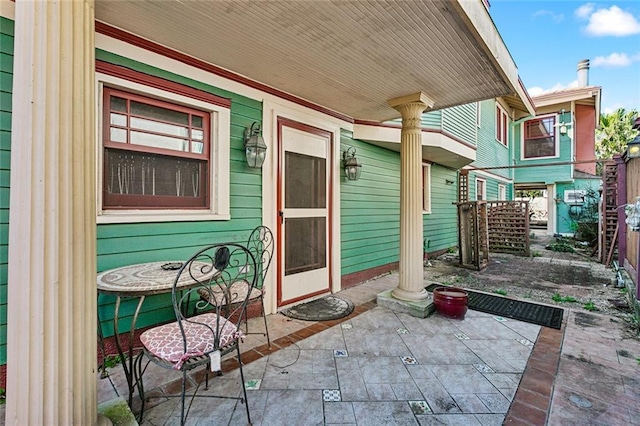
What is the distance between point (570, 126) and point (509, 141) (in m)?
1.81

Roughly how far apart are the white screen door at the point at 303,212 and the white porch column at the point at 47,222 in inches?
89.0

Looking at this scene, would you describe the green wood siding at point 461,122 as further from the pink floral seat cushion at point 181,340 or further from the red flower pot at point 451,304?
the pink floral seat cushion at point 181,340

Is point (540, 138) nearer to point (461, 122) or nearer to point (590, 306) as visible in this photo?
point (461, 122)

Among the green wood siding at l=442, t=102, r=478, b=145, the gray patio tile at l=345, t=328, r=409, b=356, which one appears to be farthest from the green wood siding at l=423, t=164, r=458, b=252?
the gray patio tile at l=345, t=328, r=409, b=356

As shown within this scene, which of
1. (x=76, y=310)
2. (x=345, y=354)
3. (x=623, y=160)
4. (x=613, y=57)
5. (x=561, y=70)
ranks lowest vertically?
(x=345, y=354)

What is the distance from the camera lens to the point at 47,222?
114 centimetres

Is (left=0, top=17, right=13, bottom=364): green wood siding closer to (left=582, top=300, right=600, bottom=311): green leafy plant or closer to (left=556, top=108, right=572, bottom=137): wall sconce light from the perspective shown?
(left=582, top=300, right=600, bottom=311): green leafy plant

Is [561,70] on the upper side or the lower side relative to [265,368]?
upper

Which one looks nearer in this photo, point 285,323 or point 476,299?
point 285,323

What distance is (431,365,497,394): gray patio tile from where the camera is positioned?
1.98 m

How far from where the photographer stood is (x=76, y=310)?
4.00ft

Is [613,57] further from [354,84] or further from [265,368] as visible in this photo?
[265,368]

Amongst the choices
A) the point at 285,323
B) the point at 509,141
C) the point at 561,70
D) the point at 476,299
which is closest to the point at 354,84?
the point at 285,323

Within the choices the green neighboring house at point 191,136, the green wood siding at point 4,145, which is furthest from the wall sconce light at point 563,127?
the green wood siding at point 4,145
